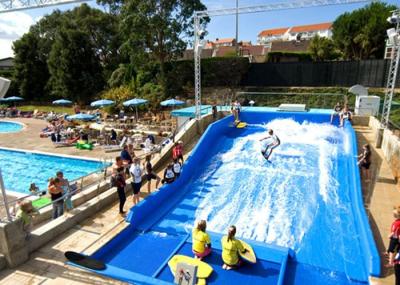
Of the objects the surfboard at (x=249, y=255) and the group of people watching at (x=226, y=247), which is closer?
the group of people watching at (x=226, y=247)

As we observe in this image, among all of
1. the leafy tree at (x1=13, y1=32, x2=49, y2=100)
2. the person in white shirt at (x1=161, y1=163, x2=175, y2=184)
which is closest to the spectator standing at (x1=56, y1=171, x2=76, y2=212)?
the person in white shirt at (x1=161, y1=163, x2=175, y2=184)

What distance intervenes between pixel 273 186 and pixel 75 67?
2901cm

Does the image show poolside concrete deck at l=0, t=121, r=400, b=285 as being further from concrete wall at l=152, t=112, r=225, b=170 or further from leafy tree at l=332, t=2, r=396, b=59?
leafy tree at l=332, t=2, r=396, b=59

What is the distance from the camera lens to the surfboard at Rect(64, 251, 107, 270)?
5.82m

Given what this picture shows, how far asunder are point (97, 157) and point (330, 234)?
1223cm

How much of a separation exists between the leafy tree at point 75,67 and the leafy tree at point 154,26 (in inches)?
315

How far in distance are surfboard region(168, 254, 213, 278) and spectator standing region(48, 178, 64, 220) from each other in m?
3.42

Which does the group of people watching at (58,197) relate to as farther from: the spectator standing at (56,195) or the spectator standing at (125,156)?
the spectator standing at (125,156)

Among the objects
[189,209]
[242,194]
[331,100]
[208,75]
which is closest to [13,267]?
[189,209]

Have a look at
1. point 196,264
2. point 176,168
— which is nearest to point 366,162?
point 176,168

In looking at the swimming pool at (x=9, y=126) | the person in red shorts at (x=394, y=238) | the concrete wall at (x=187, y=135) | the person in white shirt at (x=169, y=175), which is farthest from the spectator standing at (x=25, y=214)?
the swimming pool at (x=9, y=126)

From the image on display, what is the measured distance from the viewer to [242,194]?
9406 millimetres

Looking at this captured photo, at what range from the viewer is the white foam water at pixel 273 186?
7.82 m

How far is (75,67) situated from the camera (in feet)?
106
